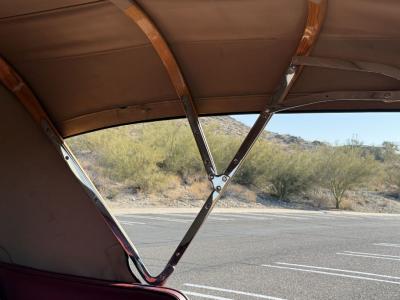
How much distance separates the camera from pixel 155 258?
34.7ft

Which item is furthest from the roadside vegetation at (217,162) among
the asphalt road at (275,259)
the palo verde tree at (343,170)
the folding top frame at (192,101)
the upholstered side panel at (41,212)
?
the folding top frame at (192,101)

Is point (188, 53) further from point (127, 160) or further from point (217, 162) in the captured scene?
point (127, 160)

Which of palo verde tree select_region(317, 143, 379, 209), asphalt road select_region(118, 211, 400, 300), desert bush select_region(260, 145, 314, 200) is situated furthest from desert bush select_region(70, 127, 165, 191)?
asphalt road select_region(118, 211, 400, 300)

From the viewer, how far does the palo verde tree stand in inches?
1344

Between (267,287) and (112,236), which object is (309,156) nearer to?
(267,287)

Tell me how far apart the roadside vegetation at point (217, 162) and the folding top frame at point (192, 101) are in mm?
23841

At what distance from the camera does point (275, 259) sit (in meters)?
11.4

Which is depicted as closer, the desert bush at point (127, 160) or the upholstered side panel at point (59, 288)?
the upholstered side panel at point (59, 288)

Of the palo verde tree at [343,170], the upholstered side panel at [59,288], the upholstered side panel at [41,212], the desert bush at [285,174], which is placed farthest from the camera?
the palo verde tree at [343,170]

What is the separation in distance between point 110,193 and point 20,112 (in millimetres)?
24109

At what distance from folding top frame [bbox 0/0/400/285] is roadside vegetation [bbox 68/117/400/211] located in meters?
23.8

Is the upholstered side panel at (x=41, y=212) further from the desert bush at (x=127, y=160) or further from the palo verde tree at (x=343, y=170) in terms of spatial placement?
the palo verde tree at (x=343, y=170)

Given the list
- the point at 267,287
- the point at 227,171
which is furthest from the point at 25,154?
the point at 267,287

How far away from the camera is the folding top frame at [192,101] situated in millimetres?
2615
